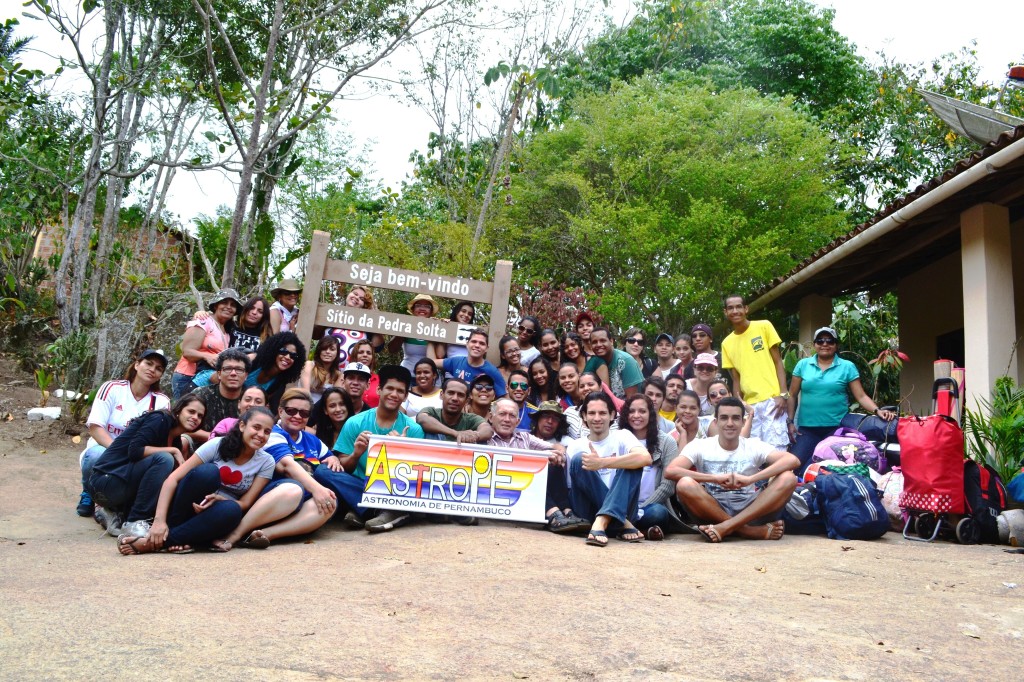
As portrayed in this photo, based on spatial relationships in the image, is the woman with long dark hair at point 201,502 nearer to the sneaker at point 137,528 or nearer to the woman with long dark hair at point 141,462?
the sneaker at point 137,528

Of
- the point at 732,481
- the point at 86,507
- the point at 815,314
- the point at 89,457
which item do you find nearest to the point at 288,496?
the point at 89,457

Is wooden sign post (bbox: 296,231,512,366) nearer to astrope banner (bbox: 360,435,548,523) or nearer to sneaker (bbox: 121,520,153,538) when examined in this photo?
astrope banner (bbox: 360,435,548,523)

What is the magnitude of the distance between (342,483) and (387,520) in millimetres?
415

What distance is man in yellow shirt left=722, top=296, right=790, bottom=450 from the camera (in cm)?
780

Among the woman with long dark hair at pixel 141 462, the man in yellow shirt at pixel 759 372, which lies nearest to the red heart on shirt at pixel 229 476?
the woman with long dark hair at pixel 141 462

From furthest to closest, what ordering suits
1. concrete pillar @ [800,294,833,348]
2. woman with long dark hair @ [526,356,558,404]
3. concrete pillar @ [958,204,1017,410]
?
concrete pillar @ [800,294,833,348] < concrete pillar @ [958,204,1017,410] < woman with long dark hair @ [526,356,558,404]

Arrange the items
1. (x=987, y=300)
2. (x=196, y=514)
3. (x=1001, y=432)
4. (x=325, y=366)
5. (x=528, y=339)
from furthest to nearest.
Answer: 1. (x=528, y=339)
2. (x=987, y=300)
3. (x=325, y=366)
4. (x=1001, y=432)
5. (x=196, y=514)

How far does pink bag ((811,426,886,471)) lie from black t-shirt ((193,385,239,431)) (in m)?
4.78

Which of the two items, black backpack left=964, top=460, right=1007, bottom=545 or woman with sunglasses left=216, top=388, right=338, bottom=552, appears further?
black backpack left=964, top=460, right=1007, bottom=545

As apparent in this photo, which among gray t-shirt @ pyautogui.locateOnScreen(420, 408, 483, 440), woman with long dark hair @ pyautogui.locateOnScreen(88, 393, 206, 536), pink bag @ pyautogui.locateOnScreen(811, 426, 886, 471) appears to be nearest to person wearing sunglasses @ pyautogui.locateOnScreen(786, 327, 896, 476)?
pink bag @ pyautogui.locateOnScreen(811, 426, 886, 471)

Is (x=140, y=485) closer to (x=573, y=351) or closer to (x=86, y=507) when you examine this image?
(x=86, y=507)

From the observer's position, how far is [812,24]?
22.5m

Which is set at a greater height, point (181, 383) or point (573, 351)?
point (573, 351)

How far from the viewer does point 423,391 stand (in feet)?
25.1
